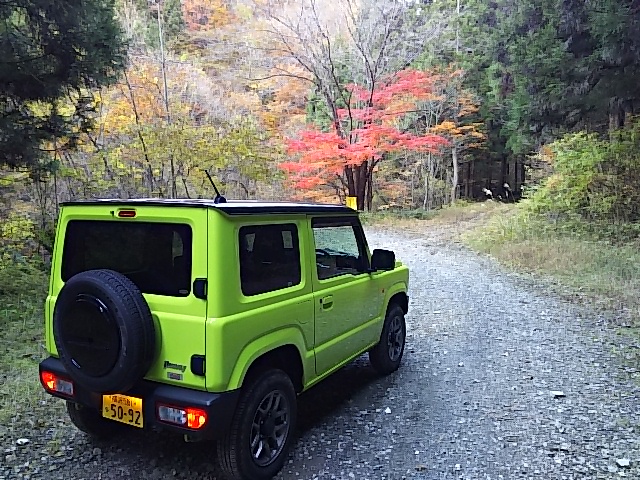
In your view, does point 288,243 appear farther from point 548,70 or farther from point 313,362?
point 548,70

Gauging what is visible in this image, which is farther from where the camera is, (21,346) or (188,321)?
(21,346)

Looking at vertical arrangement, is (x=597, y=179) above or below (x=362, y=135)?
below

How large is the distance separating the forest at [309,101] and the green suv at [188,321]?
3.57 metres

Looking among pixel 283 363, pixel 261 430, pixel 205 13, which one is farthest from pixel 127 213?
pixel 205 13

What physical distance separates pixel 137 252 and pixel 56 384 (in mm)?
953

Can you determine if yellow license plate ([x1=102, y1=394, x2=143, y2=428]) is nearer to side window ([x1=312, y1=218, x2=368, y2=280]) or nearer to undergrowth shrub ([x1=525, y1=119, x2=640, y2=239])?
side window ([x1=312, y1=218, x2=368, y2=280])

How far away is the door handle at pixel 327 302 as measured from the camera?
3.47 meters

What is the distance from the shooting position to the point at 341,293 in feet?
12.2

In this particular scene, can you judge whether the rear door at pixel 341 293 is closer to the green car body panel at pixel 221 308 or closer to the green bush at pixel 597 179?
the green car body panel at pixel 221 308

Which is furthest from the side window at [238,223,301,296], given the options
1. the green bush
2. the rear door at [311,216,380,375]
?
the green bush

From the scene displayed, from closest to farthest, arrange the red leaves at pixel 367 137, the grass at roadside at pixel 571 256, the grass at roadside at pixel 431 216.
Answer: the grass at roadside at pixel 571 256
the red leaves at pixel 367 137
the grass at roadside at pixel 431 216

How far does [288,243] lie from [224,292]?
0.73 meters

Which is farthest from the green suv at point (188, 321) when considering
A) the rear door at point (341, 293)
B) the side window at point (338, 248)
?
the side window at point (338, 248)

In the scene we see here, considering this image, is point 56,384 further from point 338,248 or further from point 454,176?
point 454,176
